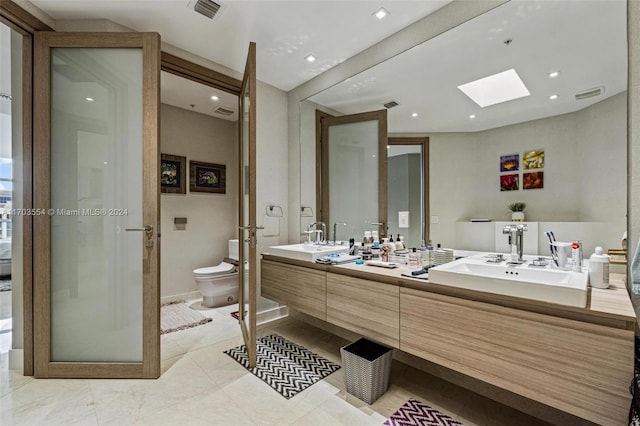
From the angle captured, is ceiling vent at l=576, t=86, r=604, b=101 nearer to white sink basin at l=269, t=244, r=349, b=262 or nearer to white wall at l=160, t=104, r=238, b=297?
white sink basin at l=269, t=244, r=349, b=262

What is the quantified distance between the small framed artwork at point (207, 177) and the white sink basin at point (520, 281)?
3.41m

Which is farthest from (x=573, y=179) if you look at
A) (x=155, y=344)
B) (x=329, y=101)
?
(x=155, y=344)

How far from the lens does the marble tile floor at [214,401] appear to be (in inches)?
61.9

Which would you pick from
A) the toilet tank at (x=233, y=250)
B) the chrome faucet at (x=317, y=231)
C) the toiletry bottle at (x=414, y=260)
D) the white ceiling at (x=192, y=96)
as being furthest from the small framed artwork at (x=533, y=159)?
the toilet tank at (x=233, y=250)

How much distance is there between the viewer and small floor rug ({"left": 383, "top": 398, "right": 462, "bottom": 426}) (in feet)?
5.05

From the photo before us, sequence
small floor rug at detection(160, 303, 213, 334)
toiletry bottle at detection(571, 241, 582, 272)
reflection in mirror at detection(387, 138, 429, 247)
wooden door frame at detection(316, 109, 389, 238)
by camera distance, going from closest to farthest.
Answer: toiletry bottle at detection(571, 241, 582, 272) → reflection in mirror at detection(387, 138, 429, 247) → wooden door frame at detection(316, 109, 389, 238) → small floor rug at detection(160, 303, 213, 334)

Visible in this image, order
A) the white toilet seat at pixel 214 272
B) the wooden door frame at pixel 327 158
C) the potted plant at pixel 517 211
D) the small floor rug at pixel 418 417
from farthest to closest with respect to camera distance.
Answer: the white toilet seat at pixel 214 272, the wooden door frame at pixel 327 158, the potted plant at pixel 517 211, the small floor rug at pixel 418 417

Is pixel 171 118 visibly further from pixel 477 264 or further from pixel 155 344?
pixel 477 264

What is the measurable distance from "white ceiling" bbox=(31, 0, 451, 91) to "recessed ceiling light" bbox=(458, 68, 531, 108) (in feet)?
2.01

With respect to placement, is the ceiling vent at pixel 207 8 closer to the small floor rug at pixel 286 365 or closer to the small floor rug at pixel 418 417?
the small floor rug at pixel 286 365

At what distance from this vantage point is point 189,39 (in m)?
2.33

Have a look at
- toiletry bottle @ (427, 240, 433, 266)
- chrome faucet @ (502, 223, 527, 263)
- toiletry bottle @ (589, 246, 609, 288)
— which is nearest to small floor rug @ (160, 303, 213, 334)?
toiletry bottle @ (427, 240, 433, 266)

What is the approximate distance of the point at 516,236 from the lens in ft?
5.43

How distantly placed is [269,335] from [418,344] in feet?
5.16
